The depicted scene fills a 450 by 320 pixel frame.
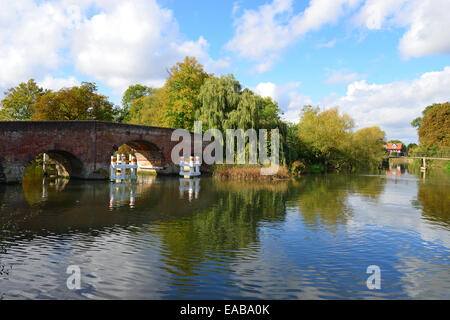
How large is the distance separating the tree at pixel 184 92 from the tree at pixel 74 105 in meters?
8.27

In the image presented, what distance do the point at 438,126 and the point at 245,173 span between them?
5494 cm

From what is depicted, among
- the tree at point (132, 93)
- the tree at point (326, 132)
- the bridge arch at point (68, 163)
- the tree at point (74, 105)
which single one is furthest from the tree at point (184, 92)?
the tree at point (132, 93)

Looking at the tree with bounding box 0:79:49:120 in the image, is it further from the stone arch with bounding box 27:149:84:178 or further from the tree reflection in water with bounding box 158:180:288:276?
the tree reflection in water with bounding box 158:180:288:276

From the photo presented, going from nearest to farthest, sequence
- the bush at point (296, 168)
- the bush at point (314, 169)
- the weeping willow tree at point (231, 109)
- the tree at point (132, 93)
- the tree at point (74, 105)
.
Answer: the weeping willow tree at point (231, 109)
the bush at point (296, 168)
the tree at point (74, 105)
the bush at point (314, 169)
the tree at point (132, 93)

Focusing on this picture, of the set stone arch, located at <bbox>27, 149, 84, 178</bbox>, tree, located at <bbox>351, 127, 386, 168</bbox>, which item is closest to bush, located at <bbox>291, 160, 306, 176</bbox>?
tree, located at <bbox>351, 127, 386, 168</bbox>

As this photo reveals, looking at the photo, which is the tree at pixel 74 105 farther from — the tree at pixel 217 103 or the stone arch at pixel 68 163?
the tree at pixel 217 103

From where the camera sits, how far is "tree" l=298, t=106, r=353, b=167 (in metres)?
41.5

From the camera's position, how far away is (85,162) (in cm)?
2156

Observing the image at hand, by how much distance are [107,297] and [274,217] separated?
21.1 feet

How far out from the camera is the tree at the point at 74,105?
111ft

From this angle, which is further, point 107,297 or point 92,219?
point 92,219

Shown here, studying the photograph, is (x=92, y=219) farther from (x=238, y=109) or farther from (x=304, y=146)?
(x=304, y=146)

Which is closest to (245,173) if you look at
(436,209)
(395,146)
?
(436,209)
